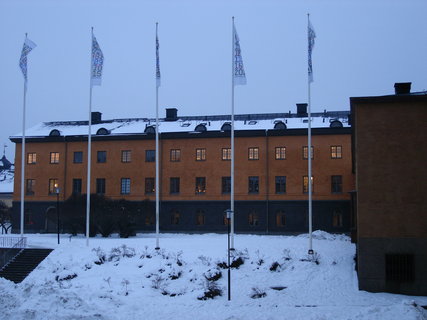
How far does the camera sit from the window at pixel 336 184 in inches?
1996

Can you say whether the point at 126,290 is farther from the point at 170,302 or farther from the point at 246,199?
the point at 246,199

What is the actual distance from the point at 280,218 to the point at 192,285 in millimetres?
23643

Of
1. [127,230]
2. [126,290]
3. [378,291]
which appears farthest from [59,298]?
[127,230]

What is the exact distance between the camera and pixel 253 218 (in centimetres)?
5147

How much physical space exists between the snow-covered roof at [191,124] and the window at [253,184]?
5220 mm

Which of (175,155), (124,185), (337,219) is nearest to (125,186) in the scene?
(124,185)

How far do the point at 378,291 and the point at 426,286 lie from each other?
2.32m

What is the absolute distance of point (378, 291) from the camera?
2659 centimetres

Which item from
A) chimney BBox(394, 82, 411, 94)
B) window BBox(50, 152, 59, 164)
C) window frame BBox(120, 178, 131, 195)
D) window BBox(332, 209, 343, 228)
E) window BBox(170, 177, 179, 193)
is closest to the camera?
chimney BBox(394, 82, 411, 94)

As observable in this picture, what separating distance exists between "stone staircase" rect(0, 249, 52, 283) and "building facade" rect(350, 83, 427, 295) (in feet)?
70.6

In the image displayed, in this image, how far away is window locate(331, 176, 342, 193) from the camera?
5069 centimetres

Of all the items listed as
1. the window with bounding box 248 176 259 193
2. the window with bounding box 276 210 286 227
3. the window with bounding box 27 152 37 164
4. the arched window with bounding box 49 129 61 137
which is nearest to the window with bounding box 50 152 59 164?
the window with bounding box 27 152 37 164

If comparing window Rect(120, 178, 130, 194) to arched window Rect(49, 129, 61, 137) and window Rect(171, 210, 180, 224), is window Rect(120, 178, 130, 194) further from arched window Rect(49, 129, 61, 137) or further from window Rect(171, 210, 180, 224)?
arched window Rect(49, 129, 61, 137)

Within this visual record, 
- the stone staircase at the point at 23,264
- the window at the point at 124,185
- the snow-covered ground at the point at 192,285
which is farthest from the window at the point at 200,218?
the stone staircase at the point at 23,264
